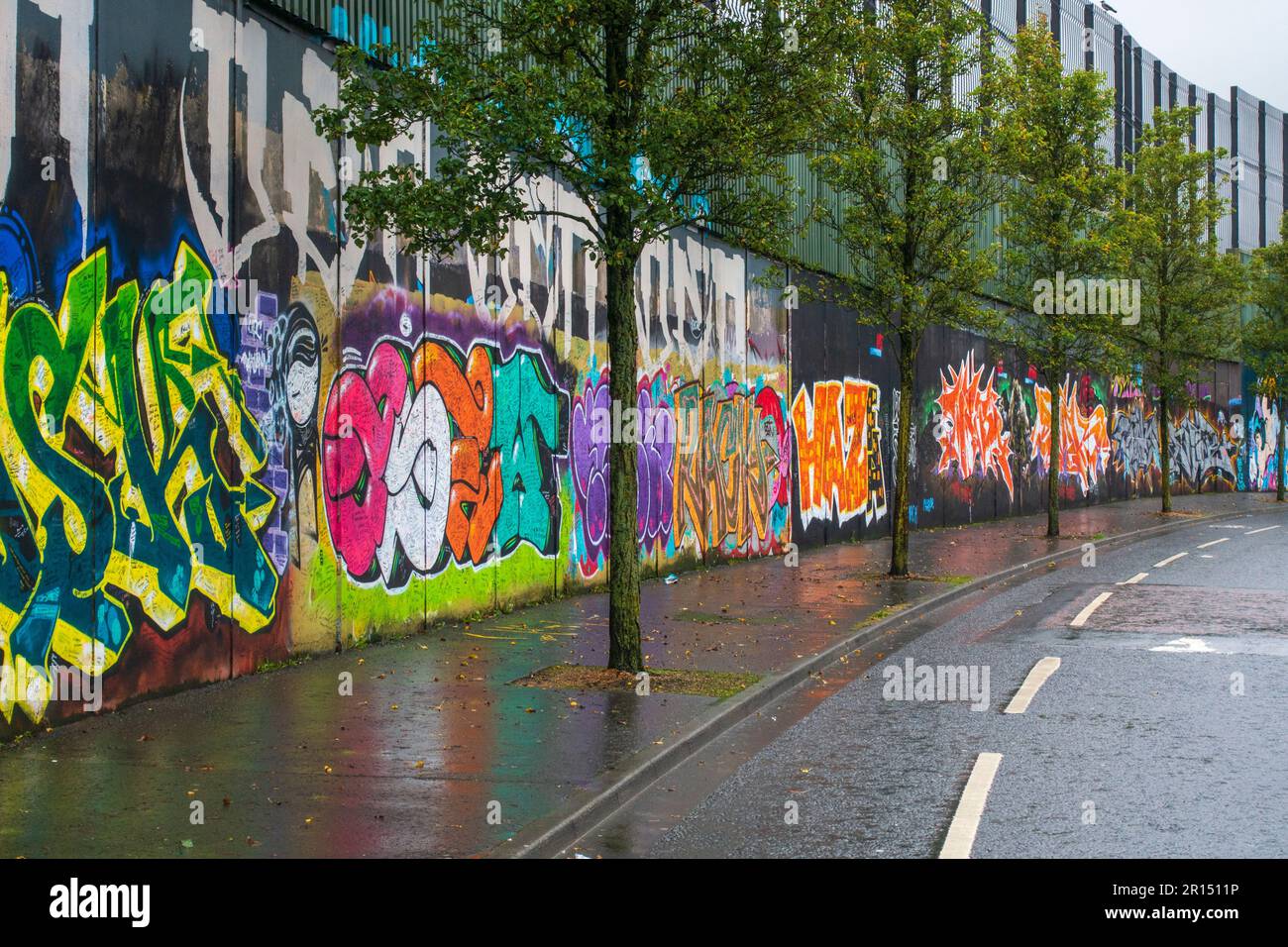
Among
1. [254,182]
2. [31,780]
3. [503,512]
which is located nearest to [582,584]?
[503,512]

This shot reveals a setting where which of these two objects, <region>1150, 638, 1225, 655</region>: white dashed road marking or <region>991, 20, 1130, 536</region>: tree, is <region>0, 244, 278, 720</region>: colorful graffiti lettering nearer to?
<region>1150, 638, 1225, 655</region>: white dashed road marking

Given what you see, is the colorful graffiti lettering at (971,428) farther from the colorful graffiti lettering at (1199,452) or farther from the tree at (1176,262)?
the colorful graffiti lettering at (1199,452)

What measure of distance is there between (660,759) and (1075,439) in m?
34.0

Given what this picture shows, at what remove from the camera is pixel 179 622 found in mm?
9727

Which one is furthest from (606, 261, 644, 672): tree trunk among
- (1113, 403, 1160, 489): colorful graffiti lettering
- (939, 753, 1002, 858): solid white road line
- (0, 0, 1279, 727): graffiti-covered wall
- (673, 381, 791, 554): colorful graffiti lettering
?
(1113, 403, 1160, 489): colorful graffiti lettering

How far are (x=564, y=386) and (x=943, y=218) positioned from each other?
5.74 m

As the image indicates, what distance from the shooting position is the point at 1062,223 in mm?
25703

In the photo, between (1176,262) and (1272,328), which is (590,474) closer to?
(1176,262)

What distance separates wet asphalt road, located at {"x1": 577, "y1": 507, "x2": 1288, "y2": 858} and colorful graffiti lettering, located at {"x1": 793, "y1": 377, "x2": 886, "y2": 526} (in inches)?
387

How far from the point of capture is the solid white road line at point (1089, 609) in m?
14.7

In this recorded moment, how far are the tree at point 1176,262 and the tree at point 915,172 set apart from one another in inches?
691

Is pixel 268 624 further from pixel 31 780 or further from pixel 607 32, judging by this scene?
pixel 607 32

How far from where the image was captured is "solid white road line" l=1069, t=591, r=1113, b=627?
579 inches

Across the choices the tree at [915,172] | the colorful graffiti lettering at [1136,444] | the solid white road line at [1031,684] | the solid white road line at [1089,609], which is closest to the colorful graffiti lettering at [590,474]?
the tree at [915,172]
